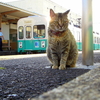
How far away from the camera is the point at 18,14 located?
45.5 feet

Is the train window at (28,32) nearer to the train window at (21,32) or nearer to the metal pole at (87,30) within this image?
the train window at (21,32)

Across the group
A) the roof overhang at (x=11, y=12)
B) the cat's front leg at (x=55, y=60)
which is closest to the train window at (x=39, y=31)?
the roof overhang at (x=11, y=12)

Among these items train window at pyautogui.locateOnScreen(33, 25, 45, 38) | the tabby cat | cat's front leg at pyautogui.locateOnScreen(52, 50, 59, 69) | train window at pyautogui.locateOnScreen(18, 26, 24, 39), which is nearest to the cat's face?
the tabby cat

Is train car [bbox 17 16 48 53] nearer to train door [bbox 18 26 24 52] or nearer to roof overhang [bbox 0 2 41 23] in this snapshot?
train door [bbox 18 26 24 52]

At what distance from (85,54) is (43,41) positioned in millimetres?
8769

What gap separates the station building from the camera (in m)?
13.2

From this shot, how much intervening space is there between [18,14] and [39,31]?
2977mm

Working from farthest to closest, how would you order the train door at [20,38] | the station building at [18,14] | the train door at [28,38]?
the station building at [18,14]
the train door at [20,38]
the train door at [28,38]

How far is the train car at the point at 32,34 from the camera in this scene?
11859 mm

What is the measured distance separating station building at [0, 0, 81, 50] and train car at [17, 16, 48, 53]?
3.85 feet

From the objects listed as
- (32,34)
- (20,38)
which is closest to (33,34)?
(32,34)

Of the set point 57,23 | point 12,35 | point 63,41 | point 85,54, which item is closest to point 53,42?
point 63,41

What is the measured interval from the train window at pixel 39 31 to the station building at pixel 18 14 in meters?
1.74

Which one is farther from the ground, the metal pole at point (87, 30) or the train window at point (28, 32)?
the train window at point (28, 32)
